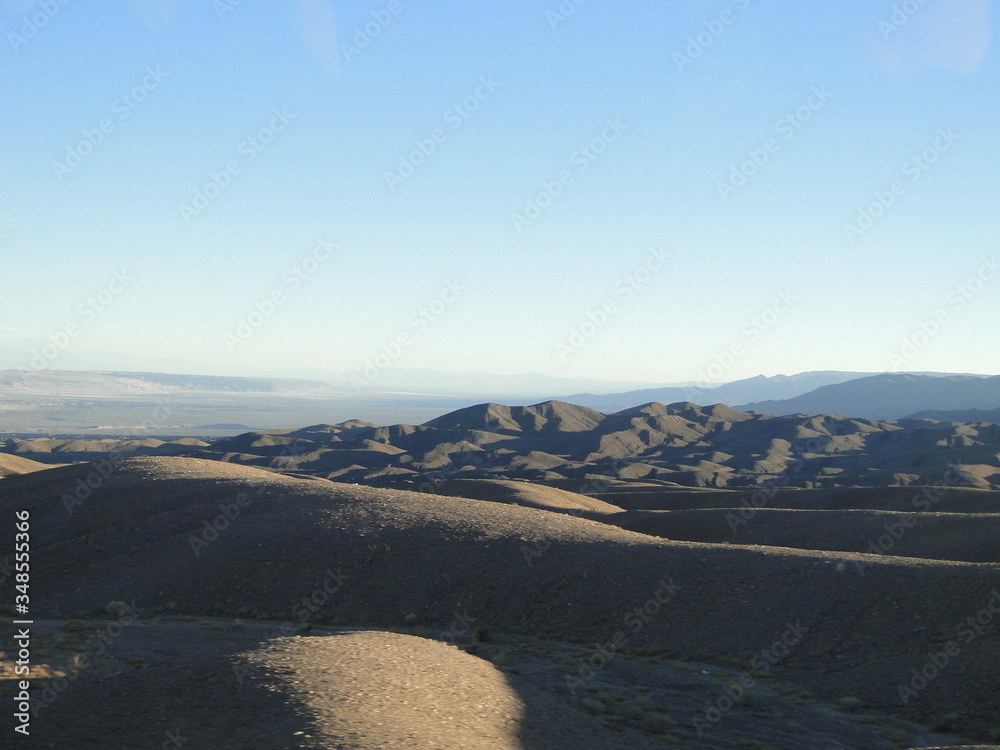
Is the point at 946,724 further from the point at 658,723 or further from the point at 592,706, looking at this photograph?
the point at 592,706

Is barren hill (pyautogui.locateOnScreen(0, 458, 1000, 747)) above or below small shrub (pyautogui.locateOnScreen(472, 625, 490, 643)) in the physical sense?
above

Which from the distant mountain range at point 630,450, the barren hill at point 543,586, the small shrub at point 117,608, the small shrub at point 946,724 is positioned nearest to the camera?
the small shrub at point 946,724

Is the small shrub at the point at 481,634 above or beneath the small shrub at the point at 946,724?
beneath

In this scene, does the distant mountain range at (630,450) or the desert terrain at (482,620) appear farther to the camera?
the distant mountain range at (630,450)

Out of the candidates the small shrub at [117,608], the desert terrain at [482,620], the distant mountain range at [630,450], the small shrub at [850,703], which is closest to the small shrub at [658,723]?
the desert terrain at [482,620]

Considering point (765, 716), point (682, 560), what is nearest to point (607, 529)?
point (682, 560)

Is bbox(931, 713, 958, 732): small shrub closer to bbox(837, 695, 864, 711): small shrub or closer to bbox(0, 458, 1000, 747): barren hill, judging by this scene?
bbox(0, 458, 1000, 747): barren hill

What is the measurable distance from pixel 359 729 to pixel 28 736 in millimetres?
4718

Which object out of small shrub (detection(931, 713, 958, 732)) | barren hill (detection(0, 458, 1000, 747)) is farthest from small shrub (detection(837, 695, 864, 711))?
small shrub (detection(931, 713, 958, 732))

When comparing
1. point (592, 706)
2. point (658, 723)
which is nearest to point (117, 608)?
point (592, 706)

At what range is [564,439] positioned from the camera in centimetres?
10888

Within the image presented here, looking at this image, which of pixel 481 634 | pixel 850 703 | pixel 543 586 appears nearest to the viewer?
pixel 850 703

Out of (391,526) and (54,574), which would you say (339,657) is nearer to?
(391,526)

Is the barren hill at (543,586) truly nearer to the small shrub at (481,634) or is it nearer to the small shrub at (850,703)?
the small shrub at (850,703)
